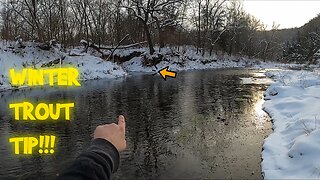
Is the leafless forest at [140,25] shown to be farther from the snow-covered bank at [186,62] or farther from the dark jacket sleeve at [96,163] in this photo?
the dark jacket sleeve at [96,163]

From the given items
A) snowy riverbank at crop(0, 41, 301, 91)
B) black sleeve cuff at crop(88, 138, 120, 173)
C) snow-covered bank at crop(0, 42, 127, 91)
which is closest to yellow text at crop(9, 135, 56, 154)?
black sleeve cuff at crop(88, 138, 120, 173)

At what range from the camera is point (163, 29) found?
50.7 m

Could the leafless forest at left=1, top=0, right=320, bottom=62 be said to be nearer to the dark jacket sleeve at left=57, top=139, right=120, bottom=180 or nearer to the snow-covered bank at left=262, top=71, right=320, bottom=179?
the snow-covered bank at left=262, top=71, right=320, bottom=179

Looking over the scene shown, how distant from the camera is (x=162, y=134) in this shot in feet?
31.3

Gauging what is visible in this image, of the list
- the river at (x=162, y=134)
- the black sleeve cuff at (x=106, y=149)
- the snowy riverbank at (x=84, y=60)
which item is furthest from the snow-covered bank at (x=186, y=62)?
the black sleeve cuff at (x=106, y=149)

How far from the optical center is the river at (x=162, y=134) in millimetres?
6742

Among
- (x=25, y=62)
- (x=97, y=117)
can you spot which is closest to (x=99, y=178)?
(x=97, y=117)

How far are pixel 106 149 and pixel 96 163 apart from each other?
142mm

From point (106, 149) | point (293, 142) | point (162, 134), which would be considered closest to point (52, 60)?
point (162, 134)

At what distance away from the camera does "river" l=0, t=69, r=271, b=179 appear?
6742 mm

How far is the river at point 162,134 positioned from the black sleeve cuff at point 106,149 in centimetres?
512

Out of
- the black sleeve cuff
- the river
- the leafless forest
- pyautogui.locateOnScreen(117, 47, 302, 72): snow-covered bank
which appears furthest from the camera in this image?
pyautogui.locateOnScreen(117, 47, 302, 72): snow-covered bank

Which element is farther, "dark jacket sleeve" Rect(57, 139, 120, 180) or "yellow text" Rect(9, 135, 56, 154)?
"yellow text" Rect(9, 135, 56, 154)

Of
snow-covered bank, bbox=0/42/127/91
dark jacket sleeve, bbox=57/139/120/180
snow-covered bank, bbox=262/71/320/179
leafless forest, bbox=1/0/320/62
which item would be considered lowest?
snow-covered bank, bbox=262/71/320/179
